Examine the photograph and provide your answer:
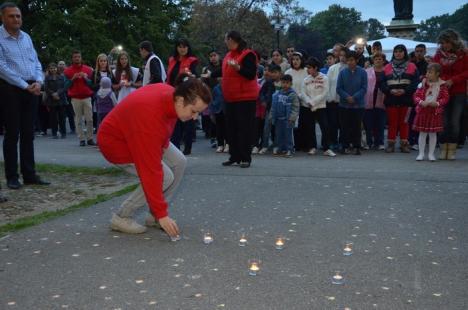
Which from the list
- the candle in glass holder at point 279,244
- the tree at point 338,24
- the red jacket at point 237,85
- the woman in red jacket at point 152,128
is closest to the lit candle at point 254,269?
the candle in glass holder at point 279,244

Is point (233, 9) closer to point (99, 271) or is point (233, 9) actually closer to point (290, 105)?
point (290, 105)

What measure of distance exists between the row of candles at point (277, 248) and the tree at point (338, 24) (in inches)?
4083

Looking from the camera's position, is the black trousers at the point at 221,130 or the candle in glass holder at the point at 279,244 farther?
the black trousers at the point at 221,130

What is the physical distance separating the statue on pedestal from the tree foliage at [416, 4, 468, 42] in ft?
261

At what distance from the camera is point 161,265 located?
4117 millimetres

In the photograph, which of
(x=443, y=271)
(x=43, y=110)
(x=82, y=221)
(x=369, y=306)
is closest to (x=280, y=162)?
(x=82, y=221)

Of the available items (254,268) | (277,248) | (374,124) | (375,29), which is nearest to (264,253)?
(277,248)

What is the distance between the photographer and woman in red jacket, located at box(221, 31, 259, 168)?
29.0 feet

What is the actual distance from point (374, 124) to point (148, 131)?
867 centimetres

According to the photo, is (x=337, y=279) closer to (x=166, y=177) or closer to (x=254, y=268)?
(x=254, y=268)

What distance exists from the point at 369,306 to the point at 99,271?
1942mm

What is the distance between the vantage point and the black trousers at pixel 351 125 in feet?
35.9

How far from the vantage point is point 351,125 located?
10984mm

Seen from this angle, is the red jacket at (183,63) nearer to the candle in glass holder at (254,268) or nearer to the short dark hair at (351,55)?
the short dark hair at (351,55)
